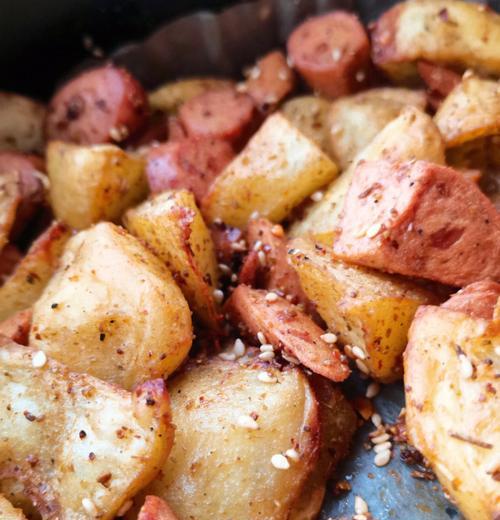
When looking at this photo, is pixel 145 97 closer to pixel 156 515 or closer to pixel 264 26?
pixel 264 26

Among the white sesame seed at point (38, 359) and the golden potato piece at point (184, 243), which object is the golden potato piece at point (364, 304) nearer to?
the golden potato piece at point (184, 243)

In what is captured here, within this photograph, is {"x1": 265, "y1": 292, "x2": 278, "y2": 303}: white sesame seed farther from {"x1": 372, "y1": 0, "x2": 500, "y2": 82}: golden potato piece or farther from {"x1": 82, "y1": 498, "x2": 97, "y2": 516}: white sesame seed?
{"x1": 372, "y1": 0, "x2": 500, "y2": 82}: golden potato piece

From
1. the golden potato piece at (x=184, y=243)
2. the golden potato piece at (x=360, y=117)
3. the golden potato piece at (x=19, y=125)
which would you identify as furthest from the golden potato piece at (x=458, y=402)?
the golden potato piece at (x=19, y=125)

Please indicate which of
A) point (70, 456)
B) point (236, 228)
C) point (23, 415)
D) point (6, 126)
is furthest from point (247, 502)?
point (6, 126)

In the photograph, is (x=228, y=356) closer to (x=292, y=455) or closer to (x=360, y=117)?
(x=292, y=455)

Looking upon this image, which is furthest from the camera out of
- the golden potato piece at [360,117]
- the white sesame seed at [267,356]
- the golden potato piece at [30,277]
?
the golden potato piece at [360,117]

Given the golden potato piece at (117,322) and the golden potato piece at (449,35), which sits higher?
the golden potato piece at (449,35)

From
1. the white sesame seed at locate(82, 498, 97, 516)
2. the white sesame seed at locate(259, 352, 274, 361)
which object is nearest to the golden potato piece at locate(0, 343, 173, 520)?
the white sesame seed at locate(82, 498, 97, 516)
